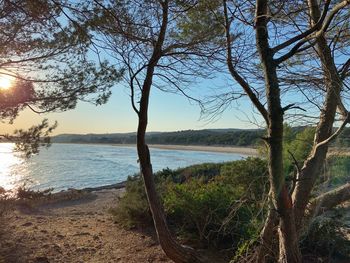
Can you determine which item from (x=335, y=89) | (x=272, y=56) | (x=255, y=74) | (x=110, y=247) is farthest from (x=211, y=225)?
(x=272, y=56)

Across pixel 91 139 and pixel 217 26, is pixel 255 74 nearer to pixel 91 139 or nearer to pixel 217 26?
pixel 217 26

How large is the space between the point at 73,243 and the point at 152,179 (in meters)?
2.20

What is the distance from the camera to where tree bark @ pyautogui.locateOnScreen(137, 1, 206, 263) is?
448 cm

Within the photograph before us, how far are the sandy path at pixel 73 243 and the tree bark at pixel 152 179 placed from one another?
2.81ft

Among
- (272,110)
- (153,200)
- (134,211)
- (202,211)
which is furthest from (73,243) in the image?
(272,110)

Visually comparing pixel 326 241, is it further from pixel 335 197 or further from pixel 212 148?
pixel 212 148

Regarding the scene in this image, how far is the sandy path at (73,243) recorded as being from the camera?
17.4 feet

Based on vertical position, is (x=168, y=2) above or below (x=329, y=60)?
above

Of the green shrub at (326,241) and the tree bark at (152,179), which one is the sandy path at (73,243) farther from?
the green shrub at (326,241)

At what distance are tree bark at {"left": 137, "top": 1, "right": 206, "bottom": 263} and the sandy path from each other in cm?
86

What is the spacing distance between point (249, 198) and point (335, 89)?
133 cm

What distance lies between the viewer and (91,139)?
3607 inches

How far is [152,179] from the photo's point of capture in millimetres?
4582

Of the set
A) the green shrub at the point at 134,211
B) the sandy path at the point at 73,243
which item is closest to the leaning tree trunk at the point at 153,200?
the sandy path at the point at 73,243
